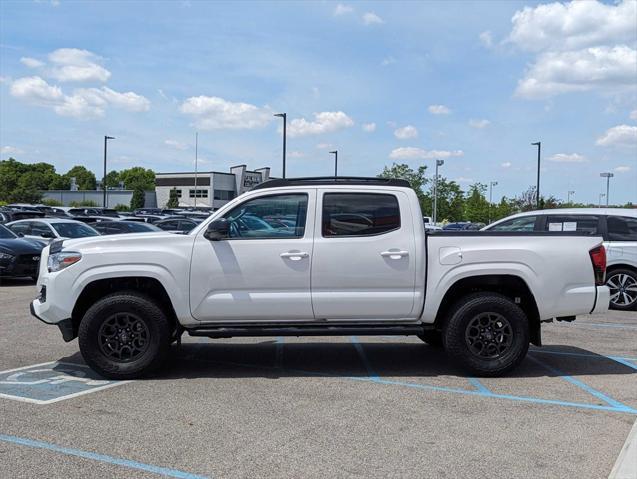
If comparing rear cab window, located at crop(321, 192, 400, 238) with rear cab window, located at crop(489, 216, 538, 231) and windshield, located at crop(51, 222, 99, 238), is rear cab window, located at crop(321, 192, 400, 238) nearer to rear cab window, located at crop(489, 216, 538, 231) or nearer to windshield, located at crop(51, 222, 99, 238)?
rear cab window, located at crop(489, 216, 538, 231)

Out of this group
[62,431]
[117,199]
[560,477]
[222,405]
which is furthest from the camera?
[117,199]

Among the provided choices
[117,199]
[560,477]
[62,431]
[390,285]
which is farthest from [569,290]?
[117,199]

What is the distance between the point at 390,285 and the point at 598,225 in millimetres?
6921

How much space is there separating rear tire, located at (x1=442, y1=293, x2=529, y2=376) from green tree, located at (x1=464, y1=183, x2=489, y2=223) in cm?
5924

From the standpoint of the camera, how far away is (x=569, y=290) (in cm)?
671

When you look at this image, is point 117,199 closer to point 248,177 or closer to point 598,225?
point 248,177

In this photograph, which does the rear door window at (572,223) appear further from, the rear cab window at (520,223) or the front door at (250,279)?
the front door at (250,279)

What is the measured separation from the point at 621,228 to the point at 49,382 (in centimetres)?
984

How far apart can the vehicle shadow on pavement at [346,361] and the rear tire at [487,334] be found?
317 millimetres

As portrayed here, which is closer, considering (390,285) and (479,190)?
(390,285)

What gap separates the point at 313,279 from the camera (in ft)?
21.3

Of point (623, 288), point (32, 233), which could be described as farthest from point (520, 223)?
point (32, 233)

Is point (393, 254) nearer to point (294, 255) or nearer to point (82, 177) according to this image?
point (294, 255)

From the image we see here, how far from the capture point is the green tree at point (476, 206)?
64.6m
